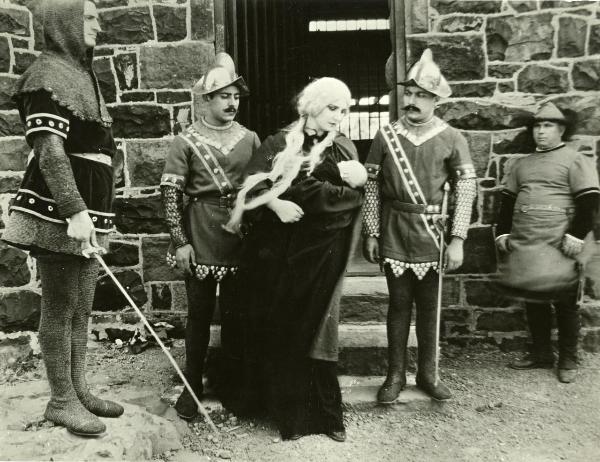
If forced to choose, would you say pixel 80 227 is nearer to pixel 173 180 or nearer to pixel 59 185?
pixel 59 185

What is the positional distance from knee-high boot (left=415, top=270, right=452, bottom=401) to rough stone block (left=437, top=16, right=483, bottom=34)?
1957mm

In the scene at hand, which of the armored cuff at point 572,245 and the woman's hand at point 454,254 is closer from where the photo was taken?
the woman's hand at point 454,254

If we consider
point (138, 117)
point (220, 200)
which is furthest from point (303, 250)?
point (138, 117)

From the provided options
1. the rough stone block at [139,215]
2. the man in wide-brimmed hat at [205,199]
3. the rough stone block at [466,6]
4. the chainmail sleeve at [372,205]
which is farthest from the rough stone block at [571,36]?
the rough stone block at [139,215]

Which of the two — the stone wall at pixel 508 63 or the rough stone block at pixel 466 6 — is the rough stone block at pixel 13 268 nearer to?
the stone wall at pixel 508 63

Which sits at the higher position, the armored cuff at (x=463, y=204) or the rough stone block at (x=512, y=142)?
the rough stone block at (x=512, y=142)

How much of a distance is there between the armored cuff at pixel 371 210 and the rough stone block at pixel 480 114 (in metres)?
1.20

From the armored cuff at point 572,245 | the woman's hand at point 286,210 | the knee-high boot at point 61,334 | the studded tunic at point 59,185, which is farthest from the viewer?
the armored cuff at point 572,245

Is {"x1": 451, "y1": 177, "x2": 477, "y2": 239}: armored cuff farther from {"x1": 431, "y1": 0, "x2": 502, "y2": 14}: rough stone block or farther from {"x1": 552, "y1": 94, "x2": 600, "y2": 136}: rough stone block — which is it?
{"x1": 431, "y1": 0, "x2": 502, "y2": 14}: rough stone block

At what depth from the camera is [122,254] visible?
448cm

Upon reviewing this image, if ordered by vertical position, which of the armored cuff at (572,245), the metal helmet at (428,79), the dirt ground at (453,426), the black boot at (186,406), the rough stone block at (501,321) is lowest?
the dirt ground at (453,426)

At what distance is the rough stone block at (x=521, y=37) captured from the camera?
4.28 meters

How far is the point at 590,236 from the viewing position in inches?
155

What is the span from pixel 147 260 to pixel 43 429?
1.87 meters
